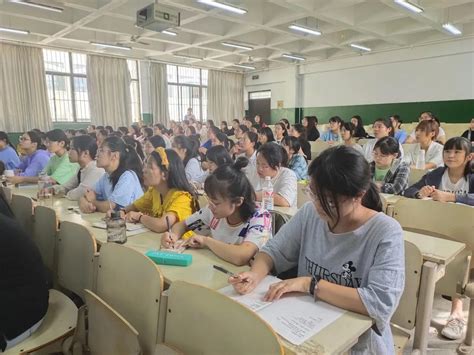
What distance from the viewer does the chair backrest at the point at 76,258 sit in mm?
1752

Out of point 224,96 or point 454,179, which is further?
point 224,96

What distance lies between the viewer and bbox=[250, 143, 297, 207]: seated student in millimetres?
2928

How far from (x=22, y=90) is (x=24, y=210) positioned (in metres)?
8.02

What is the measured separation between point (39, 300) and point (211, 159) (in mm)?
2462

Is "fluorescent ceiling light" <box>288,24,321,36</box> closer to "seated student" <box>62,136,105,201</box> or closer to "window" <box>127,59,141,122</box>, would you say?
"seated student" <box>62,136,105,201</box>

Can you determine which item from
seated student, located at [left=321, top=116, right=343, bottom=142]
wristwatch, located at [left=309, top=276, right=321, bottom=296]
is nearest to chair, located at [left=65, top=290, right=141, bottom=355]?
wristwatch, located at [left=309, top=276, right=321, bottom=296]

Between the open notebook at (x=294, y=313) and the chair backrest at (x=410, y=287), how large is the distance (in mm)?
637

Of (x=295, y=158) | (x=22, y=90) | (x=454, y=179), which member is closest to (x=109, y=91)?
(x=22, y=90)

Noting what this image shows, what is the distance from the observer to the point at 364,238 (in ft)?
4.05

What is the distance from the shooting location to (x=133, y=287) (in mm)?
1441

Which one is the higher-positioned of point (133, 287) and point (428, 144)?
point (428, 144)

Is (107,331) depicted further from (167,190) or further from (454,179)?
(454,179)

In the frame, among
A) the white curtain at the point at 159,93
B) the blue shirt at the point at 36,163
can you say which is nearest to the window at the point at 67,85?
the white curtain at the point at 159,93

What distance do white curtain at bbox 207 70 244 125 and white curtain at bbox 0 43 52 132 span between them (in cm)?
581
